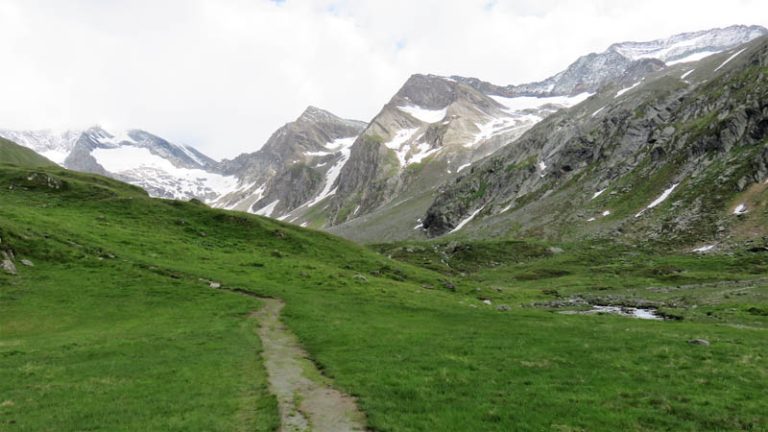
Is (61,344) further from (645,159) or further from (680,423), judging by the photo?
(645,159)

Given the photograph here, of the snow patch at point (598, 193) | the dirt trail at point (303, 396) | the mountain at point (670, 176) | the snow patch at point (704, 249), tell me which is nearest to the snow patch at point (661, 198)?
the mountain at point (670, 176)

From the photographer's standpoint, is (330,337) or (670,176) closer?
(330,337)

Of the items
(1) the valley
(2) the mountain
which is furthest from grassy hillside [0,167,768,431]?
(2) the mountain

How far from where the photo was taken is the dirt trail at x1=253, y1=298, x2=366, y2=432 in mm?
20172

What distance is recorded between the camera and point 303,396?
23.9m

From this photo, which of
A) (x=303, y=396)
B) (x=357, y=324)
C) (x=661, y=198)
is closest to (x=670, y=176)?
(x=661, y=198)

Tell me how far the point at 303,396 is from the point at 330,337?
45.4ft

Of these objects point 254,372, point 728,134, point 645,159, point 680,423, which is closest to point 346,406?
point 254,372

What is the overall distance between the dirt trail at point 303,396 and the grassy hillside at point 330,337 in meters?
0.78

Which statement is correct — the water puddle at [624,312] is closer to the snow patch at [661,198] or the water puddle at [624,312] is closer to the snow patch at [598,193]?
the snow patch at [661,198]

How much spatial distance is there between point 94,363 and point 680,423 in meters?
30.8

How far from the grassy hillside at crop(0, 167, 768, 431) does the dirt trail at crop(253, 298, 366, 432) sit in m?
0.78

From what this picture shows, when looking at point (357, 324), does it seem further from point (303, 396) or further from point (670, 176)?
point (670, 176)

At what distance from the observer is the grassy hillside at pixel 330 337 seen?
2109 cm
